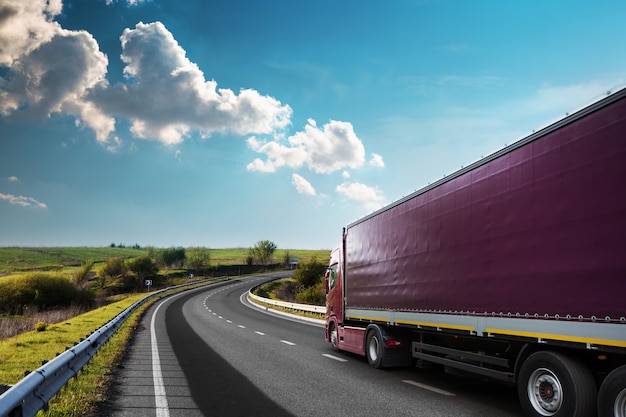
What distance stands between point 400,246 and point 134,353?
8.24 meters

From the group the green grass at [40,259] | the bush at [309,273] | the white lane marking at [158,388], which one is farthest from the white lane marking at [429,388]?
the green grass at [40,259]

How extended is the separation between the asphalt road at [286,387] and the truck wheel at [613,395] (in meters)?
1.88

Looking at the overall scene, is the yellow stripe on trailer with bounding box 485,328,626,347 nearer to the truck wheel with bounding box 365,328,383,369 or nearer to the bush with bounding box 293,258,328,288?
the truck wheel with bounding box 365,328,383,369

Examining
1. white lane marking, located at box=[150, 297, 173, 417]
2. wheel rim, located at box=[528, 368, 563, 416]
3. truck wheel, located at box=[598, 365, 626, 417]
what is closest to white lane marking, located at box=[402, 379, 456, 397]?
wheel rim, located at box=[528, 368, 563, 416]

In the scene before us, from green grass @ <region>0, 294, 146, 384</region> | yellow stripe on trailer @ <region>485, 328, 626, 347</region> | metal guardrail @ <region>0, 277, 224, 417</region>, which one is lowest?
green grass @ <region>0, 294, 146, 384</region>

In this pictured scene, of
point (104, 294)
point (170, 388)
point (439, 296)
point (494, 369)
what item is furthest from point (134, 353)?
point (104, 294)

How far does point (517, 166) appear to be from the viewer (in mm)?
6570

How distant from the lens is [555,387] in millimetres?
5652

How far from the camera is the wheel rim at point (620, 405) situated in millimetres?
4746

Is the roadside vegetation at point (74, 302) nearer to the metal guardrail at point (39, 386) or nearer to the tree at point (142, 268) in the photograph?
the tree at point (142, 268)

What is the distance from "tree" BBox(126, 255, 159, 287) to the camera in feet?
262

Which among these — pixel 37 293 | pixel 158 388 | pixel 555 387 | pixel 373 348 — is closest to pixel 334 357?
pixel 373 348

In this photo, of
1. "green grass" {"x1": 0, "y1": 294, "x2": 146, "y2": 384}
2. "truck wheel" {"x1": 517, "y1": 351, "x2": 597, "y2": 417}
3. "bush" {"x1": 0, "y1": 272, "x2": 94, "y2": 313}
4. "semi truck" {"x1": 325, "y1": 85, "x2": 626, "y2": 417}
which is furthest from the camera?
"bush" {"x1": 0, "y1": 272, "x2": 94, "y2": 313}

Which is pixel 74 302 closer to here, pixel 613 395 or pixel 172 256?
pixel 613 395
